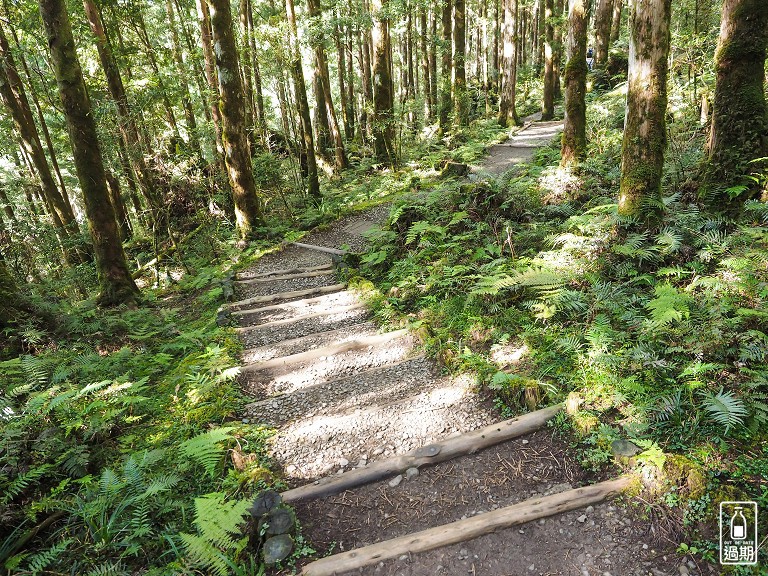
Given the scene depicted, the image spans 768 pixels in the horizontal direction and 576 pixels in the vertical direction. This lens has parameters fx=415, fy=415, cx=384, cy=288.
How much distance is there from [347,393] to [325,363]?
91 centimetres

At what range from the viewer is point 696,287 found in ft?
15.9

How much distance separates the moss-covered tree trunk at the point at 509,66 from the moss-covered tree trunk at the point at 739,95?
485 inches

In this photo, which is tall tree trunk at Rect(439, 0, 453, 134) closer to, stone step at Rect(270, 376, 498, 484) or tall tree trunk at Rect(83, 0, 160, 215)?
tall tree trunk at Rect(83, 0, 160, 215)

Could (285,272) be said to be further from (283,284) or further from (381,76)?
(381,76)

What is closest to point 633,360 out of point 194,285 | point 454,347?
point 454,347

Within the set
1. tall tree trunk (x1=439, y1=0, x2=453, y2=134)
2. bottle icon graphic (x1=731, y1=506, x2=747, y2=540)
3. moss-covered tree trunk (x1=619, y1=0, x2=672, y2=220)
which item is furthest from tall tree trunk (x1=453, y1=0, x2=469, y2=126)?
bottle icon graphic (x1=731, y1=506, x2=747, y2=540)

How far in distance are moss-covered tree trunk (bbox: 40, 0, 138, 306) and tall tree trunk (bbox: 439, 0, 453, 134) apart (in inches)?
501

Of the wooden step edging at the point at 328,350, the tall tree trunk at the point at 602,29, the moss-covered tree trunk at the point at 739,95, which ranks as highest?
the tall tree trunk at the point at 602,29

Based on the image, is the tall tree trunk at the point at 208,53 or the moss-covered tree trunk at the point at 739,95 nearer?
the moss-covered tree trunk at the point at 739,95

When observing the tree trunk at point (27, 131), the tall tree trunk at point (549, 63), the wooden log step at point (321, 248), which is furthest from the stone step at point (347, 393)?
the tall tree trunk at point (549, 63)

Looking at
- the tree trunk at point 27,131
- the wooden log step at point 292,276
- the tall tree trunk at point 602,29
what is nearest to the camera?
the wooden log step at point 292,276

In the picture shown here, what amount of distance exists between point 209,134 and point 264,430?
12.7 m

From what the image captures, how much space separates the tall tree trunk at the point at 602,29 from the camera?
52.5 feet

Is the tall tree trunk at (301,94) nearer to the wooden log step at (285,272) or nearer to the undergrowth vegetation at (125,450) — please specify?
the wooden log step at (285,272)
